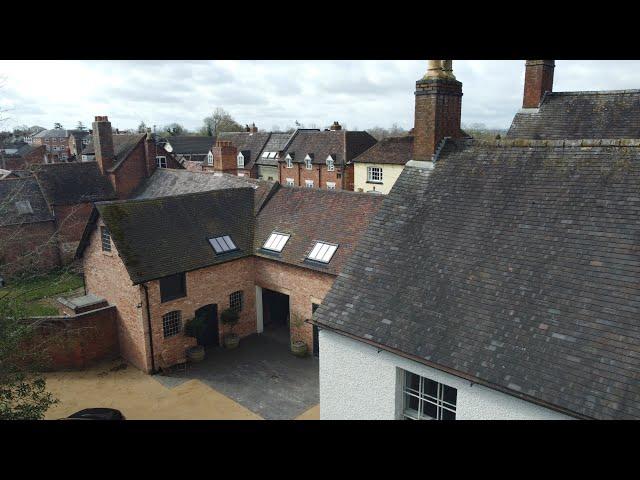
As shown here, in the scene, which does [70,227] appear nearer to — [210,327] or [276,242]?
[210,327]

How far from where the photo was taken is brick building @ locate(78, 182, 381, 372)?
62.3ft

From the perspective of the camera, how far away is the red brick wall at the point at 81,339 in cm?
1889

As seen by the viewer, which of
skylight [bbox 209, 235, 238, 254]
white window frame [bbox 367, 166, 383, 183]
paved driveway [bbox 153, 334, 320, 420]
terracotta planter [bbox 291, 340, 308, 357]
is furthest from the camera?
white window frame [bbox 367, 166, 383, 183]

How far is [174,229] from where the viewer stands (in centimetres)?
2072

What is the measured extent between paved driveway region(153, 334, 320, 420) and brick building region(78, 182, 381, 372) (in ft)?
3.04

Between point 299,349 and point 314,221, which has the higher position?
point 314,221

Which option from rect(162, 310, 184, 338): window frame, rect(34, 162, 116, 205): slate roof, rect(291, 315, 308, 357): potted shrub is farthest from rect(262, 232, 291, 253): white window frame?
rect(34, 162, 116, 205): slate roof

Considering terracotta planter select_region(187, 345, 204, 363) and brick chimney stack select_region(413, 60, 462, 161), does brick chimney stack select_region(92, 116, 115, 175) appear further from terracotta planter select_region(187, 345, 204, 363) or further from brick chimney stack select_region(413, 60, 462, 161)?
brick chimney stack select_region(413, 60, 462, 161)

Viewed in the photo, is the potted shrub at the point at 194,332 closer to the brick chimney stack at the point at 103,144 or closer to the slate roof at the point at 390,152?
the brick chimney stack at the point at 103,144

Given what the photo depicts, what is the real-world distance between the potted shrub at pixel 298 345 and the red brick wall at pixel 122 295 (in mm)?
5862

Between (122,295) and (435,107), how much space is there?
14015 millimetres

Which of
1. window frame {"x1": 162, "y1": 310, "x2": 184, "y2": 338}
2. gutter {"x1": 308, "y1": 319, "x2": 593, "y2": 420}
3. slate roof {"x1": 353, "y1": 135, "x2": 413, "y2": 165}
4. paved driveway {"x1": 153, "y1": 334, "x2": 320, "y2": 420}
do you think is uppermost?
slate roof {"x1": 353, "y1": 135, "x2": 413, "y2": 165}

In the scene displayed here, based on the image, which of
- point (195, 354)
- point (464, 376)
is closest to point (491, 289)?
point (464, 376)
